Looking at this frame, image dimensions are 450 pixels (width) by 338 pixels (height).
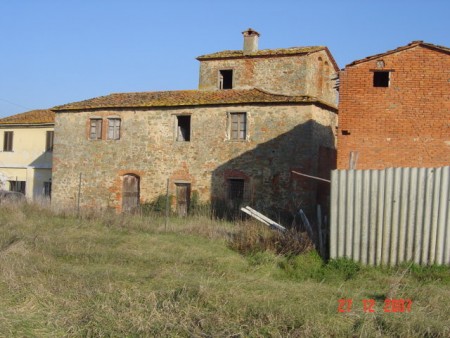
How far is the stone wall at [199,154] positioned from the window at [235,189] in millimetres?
204

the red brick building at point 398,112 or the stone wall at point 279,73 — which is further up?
the stone wall at point 279,73

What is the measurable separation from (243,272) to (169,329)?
346 cm

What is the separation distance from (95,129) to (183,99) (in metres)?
4.66

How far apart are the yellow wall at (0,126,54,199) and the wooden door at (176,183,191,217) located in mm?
10229

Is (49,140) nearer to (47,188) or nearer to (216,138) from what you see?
(47,188)

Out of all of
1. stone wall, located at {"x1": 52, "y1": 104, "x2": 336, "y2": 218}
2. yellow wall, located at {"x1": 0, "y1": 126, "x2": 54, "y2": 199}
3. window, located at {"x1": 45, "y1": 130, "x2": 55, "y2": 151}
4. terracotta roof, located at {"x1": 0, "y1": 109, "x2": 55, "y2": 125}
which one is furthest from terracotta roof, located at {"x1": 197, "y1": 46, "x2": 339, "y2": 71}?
yellow wall, located at {"x1": 0, "y1": 126, "x2": 54, "y2": 199}

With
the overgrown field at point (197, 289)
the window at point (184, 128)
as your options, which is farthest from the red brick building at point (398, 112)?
the window at point (184, 128)

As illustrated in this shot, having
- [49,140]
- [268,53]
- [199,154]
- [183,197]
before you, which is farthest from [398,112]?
[49,140]

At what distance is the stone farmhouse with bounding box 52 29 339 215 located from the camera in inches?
799

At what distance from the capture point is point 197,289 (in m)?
7.13

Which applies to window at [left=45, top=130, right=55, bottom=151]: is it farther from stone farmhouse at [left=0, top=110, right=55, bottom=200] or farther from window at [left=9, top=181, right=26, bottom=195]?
window at [left=9, top=181, right=26, bottom=195]

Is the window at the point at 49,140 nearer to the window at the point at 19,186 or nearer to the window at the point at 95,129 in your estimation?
the window at the point at 19,186

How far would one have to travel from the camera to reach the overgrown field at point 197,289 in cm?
604

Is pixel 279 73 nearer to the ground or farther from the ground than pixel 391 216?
farther from the ground
